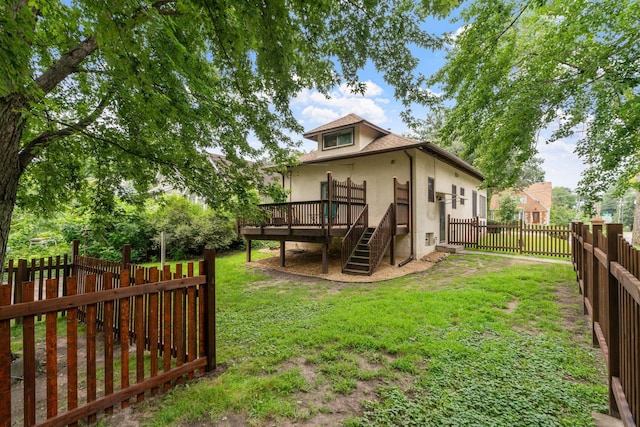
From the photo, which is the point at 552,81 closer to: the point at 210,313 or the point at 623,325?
the point at 623,325

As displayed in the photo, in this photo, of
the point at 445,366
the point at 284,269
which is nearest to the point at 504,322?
the point at 445,366

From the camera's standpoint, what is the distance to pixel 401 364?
330 cm

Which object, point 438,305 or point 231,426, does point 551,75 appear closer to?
point 438,305

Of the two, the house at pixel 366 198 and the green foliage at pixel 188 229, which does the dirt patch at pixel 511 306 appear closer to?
the house at pixel 366 198

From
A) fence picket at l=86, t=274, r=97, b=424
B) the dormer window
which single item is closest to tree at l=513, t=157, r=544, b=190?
the dormer window

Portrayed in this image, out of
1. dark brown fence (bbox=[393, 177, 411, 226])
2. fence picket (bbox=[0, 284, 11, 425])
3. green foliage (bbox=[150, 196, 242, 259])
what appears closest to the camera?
fence picket (bbox=[0, 284, 11, 425])

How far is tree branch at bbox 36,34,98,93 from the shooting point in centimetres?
354

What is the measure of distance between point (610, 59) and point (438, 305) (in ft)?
21.5

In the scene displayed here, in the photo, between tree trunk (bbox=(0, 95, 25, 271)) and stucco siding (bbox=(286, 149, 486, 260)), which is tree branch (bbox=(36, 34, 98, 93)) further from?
stucco siding (bbox=(286, 149, 486, 260))

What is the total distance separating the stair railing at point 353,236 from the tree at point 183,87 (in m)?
4.35

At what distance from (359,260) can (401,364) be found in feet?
20.8

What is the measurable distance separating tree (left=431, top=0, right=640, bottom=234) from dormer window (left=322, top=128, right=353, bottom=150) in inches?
198

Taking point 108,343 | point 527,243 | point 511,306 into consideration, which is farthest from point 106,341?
point 527,243

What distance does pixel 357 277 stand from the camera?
863 cm
